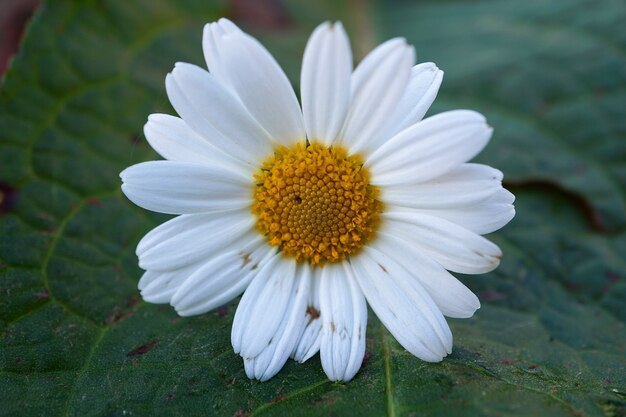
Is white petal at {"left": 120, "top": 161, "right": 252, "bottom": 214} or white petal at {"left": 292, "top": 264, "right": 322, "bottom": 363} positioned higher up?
white petal at {"left": 120, "top": 161, "right": 252, "bottom": 214}

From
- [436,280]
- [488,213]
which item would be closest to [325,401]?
[436,280]

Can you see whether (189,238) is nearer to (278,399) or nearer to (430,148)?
(278,399)

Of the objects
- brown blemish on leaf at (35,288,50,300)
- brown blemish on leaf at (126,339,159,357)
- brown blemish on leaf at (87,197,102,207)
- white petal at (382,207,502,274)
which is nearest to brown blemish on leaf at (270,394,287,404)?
brown blemish on leaf at (126,339,159,357)

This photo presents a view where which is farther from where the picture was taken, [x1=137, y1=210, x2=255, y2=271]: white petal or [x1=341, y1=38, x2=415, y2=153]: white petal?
[x1=137, y1=210, x2=255, y2=271]: white petal

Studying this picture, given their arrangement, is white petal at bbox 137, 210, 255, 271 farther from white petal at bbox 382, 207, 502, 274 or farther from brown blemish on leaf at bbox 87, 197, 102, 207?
brown blemish on leaf at bbox 87, 197, 102, 207

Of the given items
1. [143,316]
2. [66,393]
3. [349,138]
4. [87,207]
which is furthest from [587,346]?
[87,207]

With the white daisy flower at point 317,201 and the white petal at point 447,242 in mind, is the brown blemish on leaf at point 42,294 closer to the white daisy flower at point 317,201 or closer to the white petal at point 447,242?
the white daisy flower at point 317,201
